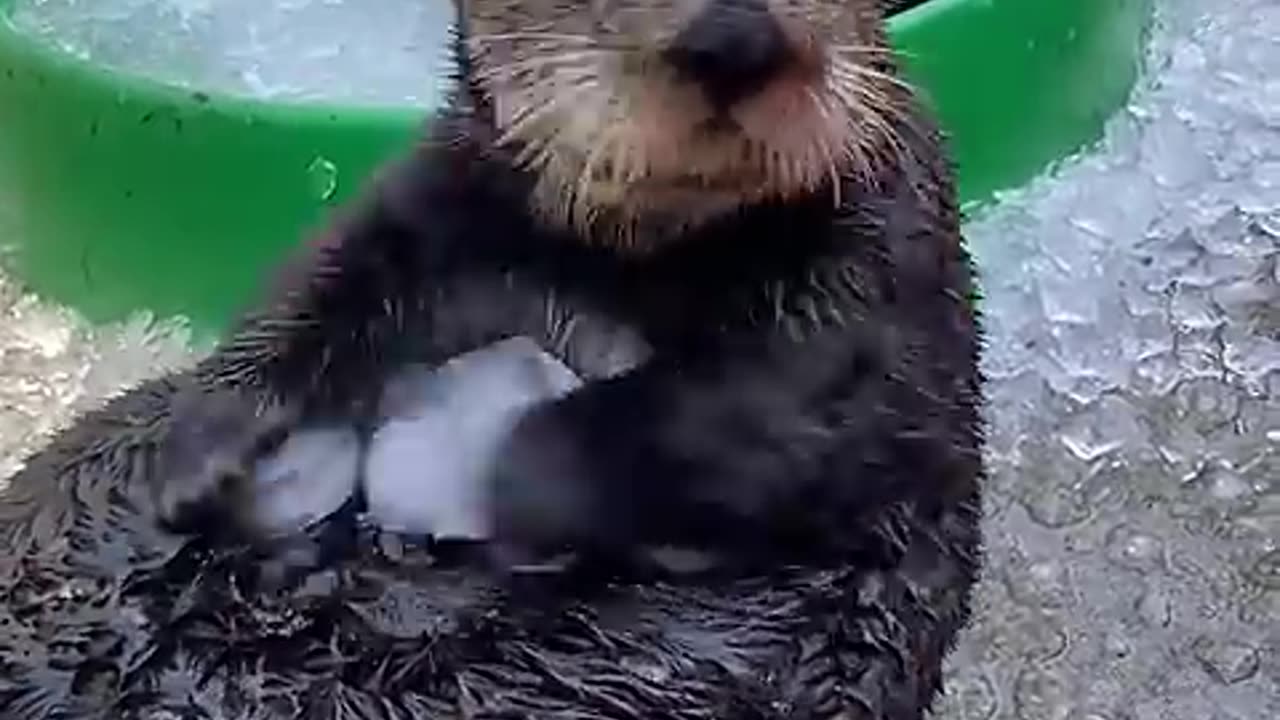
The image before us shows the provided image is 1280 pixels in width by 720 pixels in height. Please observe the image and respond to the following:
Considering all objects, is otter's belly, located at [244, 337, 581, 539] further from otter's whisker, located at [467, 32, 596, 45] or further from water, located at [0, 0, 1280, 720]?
water, located at [0, 0, 1280, 720]

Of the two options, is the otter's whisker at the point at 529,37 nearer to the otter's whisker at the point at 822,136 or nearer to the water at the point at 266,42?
the otter's whisker at the point at 822,136

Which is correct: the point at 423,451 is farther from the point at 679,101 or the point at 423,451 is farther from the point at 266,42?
the point at 266,42

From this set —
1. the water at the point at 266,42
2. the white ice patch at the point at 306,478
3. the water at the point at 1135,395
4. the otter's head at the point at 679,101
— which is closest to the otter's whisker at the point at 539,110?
the otter's head at the point at 679,101

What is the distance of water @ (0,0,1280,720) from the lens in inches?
66.5

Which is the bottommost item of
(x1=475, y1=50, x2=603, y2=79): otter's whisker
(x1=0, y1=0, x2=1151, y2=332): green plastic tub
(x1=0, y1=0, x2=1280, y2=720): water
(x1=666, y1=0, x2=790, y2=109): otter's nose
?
(x1=0, y1=0, x2=1280, y2=720): water

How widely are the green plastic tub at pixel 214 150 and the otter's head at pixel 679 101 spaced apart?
788 millimetres

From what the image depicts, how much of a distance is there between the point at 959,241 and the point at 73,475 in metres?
0.36

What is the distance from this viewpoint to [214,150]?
1853mm

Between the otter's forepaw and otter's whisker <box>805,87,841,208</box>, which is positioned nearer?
otter's whisker <box>805,87,841,208</box>

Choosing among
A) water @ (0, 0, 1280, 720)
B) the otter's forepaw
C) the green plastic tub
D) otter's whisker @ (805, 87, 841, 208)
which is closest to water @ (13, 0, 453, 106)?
the green plastic tub

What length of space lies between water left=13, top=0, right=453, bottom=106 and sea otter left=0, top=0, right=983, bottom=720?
90cm

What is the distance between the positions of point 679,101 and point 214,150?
3.36 ft

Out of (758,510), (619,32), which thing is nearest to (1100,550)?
(758,510)

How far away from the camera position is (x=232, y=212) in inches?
74.1
